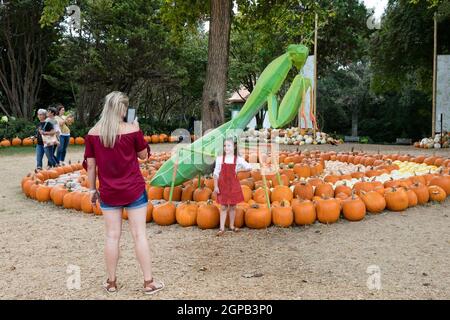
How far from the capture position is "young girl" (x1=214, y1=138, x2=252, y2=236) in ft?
18.5

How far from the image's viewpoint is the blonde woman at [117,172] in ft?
11.9

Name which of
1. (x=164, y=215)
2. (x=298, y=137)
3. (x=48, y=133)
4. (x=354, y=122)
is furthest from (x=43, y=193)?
(x=354, y=122)

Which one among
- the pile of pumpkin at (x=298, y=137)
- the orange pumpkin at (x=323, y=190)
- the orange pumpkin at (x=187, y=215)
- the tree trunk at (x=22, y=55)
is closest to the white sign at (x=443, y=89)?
the pile of pumpkin at (x=298, y=137)

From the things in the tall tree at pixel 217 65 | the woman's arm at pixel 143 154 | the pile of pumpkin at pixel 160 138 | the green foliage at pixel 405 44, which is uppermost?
the green foliage at pixel 405 44

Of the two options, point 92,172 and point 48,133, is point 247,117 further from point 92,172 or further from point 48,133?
point 48,133

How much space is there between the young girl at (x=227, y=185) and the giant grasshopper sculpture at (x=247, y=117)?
1.19 feet

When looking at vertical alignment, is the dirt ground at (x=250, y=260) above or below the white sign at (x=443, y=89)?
below

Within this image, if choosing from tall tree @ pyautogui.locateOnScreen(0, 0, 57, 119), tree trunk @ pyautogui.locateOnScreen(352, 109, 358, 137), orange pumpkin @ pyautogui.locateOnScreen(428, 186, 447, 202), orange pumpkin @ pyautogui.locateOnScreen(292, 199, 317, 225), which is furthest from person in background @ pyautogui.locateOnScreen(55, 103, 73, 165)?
tree trunk @ pyautogui.locateOnScreen(352, 109, 358, 137)

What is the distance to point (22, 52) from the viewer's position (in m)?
24.2

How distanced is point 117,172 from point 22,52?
23631 mm

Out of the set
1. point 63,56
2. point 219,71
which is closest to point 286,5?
point 219,71

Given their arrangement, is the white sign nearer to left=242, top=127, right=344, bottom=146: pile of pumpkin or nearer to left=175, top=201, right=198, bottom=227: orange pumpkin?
left=242, top=127, right=344, bottom=146: pile of pumpkin

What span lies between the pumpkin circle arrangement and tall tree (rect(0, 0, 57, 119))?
1644cm

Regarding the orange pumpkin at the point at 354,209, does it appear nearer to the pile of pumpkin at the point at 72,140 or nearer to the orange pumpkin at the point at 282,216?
the orange pumpkin at the point at 282,216
